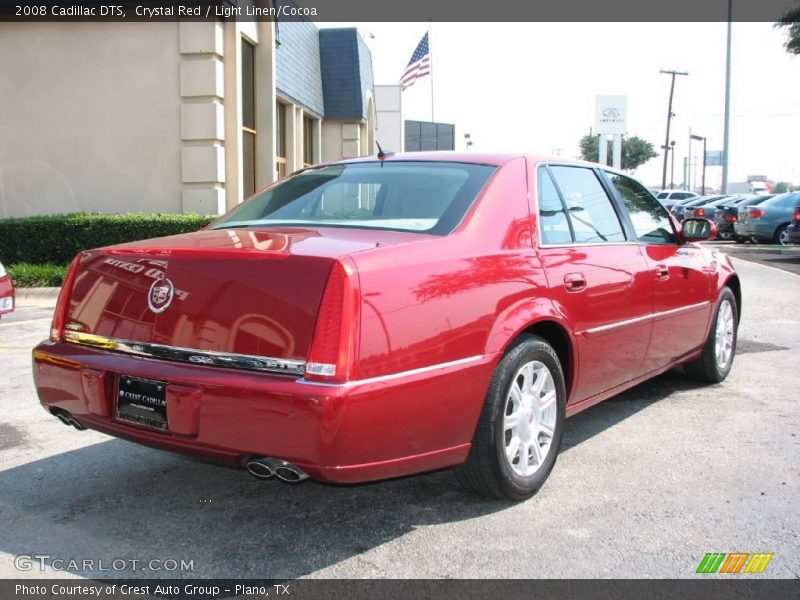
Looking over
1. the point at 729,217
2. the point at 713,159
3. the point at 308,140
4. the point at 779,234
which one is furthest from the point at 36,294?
the point at 713,159

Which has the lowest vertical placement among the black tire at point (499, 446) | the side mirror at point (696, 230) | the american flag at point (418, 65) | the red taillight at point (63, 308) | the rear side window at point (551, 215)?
the black tire at point (499, 446)

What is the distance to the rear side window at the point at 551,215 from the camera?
3861 mm

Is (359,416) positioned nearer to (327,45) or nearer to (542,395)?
(542,395)

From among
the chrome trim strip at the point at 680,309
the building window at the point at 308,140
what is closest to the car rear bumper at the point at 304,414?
the chrome trim strip at the point at 680,309

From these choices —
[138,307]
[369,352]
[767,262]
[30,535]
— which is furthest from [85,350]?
[767,262]

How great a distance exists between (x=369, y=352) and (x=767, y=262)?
15723 mm

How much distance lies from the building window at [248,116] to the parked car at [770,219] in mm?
13942

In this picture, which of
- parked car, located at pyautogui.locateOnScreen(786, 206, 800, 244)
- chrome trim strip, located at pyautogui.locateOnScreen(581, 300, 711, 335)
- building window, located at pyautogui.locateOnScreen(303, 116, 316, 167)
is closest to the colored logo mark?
chrome trim strip, located at pyautogui.locateOnScreen(581, 300, 711, 335)

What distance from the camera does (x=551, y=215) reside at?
13.0 feet

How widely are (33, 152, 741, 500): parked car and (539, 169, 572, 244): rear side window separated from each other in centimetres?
1

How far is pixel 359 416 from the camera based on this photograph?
2.72 m

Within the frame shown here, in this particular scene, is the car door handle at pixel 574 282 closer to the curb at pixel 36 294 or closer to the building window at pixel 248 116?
the curb at pixel 36 294

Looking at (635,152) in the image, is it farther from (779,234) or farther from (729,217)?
(779,234)

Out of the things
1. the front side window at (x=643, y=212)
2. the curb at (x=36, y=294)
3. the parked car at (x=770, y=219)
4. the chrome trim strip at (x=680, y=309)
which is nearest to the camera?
the chrome trim strip at (x=680, y=309)
